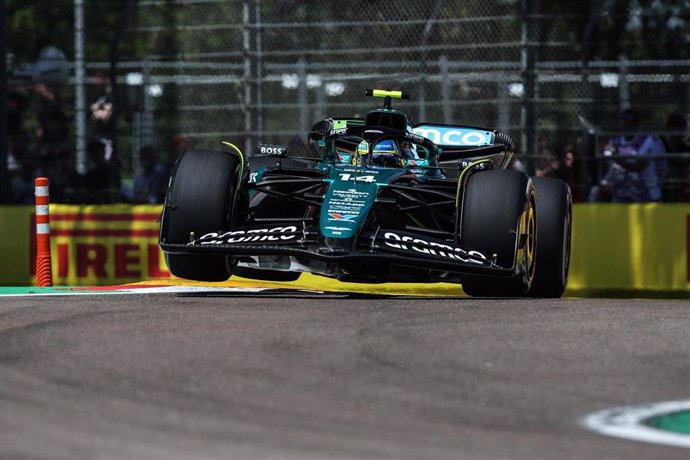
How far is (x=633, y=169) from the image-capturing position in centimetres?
1582

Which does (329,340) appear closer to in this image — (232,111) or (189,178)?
(189,178)

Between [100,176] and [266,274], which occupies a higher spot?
[100,176]

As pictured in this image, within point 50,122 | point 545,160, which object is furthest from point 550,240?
point 50,122

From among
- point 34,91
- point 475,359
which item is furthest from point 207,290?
point 34,91

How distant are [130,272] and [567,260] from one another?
3.73 m

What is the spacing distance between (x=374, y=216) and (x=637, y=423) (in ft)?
15.8

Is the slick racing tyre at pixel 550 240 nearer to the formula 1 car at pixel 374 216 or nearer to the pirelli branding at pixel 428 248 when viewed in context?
the formula 1 car at pixel 374 216

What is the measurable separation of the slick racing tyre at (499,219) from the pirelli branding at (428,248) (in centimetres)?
11

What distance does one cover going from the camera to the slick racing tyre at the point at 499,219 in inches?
409

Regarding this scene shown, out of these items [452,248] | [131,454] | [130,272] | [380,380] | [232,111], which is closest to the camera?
[131,454]

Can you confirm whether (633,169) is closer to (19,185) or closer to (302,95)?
(302,95)

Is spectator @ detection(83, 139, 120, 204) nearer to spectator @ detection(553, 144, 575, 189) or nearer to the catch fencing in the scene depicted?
the catch fencing

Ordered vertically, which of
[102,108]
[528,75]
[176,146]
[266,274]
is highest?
[528,75]

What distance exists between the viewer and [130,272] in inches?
523
